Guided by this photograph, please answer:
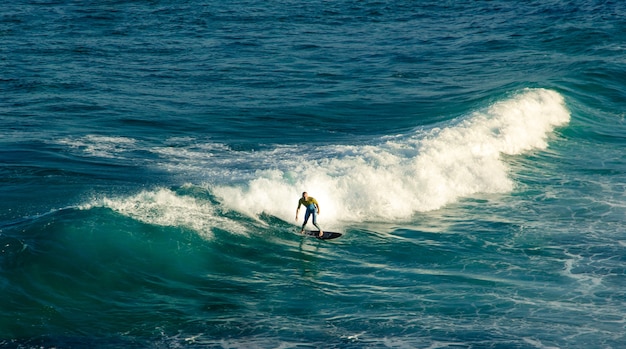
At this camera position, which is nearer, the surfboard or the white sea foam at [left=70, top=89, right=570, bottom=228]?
the surfboard

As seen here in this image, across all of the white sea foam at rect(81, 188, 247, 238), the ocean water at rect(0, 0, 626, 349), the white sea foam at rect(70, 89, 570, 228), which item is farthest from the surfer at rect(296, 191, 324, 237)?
the white sea foam at rect(81, 188, 247, 238)

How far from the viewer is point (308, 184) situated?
1171 inches

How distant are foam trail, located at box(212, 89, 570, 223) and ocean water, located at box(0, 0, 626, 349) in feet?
0.36

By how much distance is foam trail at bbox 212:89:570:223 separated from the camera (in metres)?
28.6

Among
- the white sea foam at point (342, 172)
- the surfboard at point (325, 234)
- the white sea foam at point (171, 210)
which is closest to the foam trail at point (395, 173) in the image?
the white sea foam at point (342, 172)

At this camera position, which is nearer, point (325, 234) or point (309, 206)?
point (309, 206)

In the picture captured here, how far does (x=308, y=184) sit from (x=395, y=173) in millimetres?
3553

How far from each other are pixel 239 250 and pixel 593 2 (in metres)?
47.4

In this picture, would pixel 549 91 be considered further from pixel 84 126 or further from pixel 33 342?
pixel 33 342

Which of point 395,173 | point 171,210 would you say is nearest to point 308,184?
point 395,173

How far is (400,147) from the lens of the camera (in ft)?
112

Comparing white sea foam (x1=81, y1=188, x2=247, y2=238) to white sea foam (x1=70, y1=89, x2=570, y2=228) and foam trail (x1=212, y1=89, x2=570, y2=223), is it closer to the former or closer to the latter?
white sea foam (x1=70, y1=89, x2=570, y2=228)

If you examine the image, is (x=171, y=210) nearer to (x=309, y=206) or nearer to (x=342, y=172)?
(x=309, y=206)

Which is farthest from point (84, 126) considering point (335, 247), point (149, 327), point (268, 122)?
point (149, 327)
